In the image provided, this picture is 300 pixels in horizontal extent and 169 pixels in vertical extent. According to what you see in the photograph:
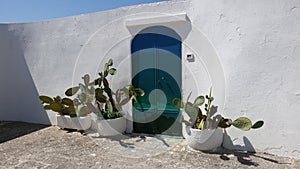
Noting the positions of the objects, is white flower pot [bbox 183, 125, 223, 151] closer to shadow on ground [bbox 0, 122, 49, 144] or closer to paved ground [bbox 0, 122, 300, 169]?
paved ground [bbox 0, 122, 300, 169]

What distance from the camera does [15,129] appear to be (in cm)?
686

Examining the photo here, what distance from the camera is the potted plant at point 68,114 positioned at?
6.31 metres

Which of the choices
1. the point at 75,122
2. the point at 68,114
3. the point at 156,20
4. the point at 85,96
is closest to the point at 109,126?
the point at 85,96

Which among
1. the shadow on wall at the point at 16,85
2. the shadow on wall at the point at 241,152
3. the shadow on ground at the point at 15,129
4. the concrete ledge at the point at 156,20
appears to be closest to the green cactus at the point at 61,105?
the shadow on ground at the point at 15,129

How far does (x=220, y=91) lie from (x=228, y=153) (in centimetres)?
133

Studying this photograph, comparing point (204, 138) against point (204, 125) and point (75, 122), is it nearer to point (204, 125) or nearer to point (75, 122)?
point (204, 125)

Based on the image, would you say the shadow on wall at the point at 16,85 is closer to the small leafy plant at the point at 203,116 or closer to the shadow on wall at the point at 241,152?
the small leafy plant at the point at 203,116

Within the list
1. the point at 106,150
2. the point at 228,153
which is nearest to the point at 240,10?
the point at 228,153

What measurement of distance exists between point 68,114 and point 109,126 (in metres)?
1.49

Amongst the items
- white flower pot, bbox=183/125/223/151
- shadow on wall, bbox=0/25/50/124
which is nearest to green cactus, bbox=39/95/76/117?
shadow on wall, bbox=0/25/50/124

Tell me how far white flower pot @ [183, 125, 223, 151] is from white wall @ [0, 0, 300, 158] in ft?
1.03

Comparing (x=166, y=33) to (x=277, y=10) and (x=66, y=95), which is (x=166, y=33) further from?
(x=66, y=95)

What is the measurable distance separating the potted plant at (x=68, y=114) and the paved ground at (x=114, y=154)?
36cm

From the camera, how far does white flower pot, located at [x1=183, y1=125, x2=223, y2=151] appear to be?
4656 millimetres
